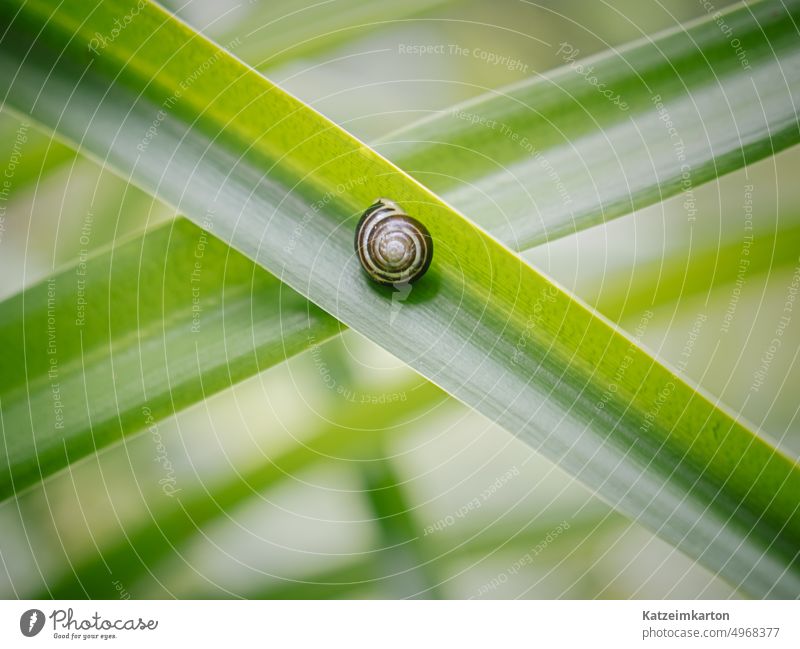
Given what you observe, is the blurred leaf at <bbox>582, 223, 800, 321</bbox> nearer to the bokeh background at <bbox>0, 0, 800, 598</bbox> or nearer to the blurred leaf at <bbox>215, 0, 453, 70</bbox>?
the bokeh background at <bbox>0, 0, 800, 598</bbox>

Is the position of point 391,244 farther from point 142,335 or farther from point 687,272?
point 687,272

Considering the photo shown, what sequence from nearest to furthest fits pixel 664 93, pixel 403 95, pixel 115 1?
pixel 115 1, pixel 664 93, pixel 403 95

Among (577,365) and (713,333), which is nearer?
(577,365)

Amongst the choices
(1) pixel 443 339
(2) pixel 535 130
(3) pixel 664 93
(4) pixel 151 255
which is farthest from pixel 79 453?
(3) pixel 664 93

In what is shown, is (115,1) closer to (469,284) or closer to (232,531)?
(469,284)
